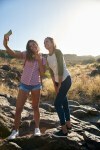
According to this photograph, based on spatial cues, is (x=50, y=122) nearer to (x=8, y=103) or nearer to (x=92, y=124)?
(x=92, y=124)

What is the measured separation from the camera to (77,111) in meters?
10.4

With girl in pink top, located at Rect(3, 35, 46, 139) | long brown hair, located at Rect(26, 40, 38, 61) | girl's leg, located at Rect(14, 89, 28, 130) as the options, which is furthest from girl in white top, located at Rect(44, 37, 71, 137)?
girl's leg, located at Rect(14, 89, 28, 130)

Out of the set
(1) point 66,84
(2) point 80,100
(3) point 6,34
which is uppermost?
(3) point 6,34

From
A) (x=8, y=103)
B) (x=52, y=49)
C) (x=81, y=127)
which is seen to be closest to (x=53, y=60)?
(x=52, y=49)

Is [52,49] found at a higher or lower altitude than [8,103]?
higher

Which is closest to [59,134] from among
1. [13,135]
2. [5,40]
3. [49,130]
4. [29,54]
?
[49,130]

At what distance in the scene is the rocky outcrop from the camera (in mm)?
7398

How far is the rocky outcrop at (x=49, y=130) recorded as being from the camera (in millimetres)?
7398

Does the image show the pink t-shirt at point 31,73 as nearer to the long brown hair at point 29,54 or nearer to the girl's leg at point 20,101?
the long brown hair at point 29,54

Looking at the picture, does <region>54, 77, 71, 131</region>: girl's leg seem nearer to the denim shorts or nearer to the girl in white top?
the girl in white top

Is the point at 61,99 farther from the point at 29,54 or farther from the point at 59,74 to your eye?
the point at 29,54

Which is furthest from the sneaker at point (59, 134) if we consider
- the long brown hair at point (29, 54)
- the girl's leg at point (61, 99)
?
the long brown hair at point (29, 54)

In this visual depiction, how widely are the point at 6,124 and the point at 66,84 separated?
7.35 feet

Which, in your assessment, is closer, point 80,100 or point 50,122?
point 50,122
